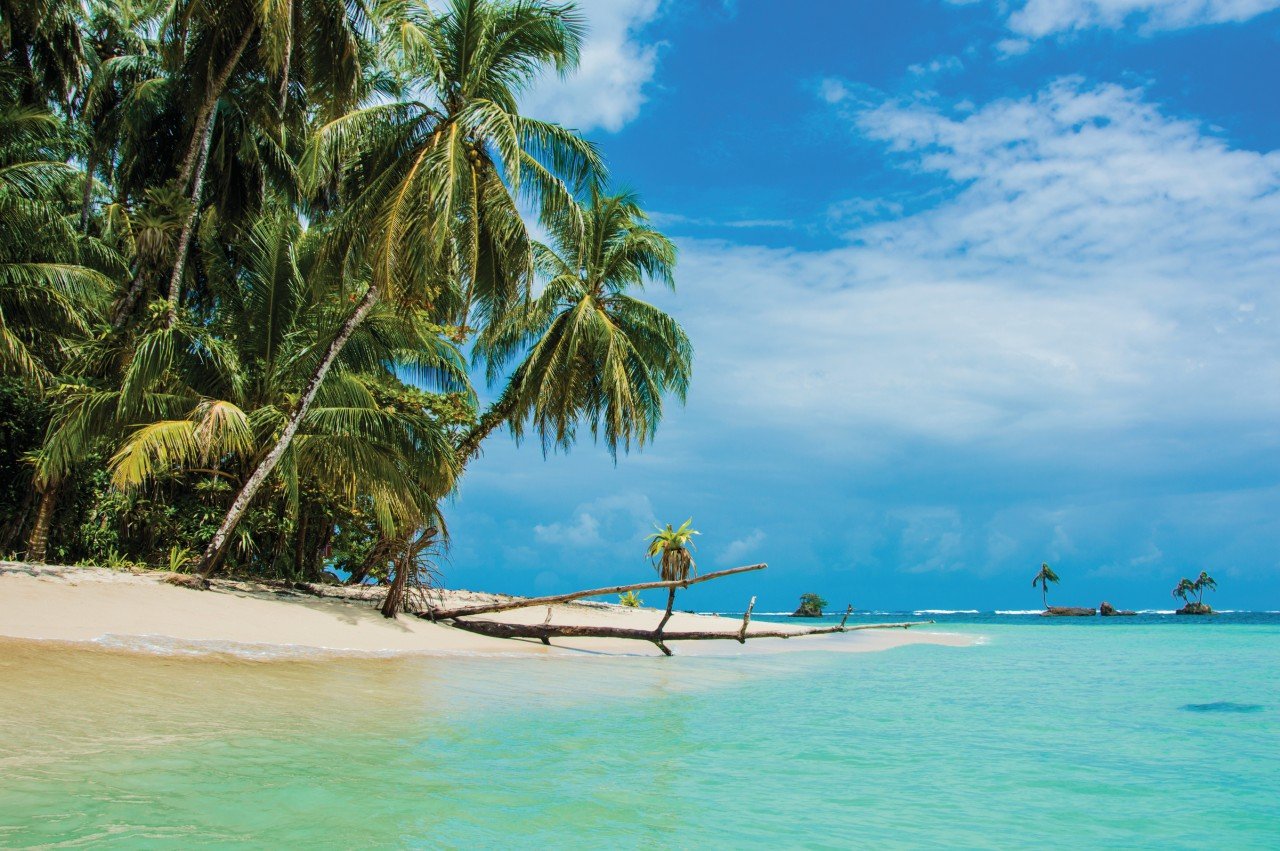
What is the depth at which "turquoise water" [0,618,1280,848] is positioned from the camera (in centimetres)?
404

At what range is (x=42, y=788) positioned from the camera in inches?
159

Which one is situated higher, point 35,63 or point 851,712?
point 35,63

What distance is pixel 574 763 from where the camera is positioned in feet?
18.4

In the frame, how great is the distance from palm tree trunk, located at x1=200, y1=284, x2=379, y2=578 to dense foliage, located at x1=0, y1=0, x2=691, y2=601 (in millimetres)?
45

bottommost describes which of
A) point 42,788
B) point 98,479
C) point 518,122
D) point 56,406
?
point 42,788

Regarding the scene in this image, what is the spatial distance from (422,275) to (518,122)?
310 centimetres

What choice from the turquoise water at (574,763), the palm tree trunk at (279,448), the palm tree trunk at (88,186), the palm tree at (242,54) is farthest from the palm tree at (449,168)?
the palm tree trunk at (88,186)

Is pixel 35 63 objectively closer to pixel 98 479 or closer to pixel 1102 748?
pixel 98 479

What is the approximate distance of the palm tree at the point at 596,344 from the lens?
724 inches

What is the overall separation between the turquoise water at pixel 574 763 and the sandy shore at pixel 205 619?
1078 mm

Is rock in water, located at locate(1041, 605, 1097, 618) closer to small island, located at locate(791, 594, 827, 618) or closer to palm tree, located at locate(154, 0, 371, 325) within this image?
small island, located at locate(791, 594, 827, 618)

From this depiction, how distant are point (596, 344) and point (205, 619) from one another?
10231 mm

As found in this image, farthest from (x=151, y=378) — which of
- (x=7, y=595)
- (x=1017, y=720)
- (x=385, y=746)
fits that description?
(x=1017, y=720)

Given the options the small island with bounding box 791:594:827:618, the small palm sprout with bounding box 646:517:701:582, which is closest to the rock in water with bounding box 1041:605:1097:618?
the small island with bounding box 791:594:827:618
